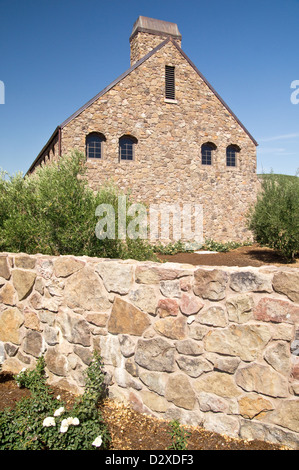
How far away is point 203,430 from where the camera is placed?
3387 millimetres

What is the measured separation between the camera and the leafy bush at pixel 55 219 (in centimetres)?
612

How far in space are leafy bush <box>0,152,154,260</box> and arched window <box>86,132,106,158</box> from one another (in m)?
7.45

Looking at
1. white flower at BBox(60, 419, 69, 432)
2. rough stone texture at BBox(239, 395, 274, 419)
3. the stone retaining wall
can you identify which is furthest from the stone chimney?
white flower at BBox(60, 419, 69, 432)

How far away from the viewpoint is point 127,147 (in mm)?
15164

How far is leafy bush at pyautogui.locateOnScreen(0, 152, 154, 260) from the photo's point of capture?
241 inches

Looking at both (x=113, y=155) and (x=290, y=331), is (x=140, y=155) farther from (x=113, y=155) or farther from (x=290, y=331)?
(x=290, y=331)

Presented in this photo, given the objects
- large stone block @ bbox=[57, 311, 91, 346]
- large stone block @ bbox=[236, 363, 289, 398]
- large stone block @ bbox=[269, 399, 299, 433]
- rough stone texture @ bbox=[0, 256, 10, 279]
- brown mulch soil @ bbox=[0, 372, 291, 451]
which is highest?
rough stone texture @ bbox=[0, 256, 10, 279]

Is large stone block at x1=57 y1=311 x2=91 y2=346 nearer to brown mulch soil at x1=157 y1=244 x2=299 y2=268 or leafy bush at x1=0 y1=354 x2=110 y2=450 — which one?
leafy bush at x1=0 y1=354 x2=110 y2=450

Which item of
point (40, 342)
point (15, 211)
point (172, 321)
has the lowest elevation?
point (40, 342)

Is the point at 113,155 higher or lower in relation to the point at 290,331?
higher

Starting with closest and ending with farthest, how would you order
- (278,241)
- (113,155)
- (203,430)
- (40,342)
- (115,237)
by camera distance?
(203,430)
(40,342)
(115,237)
(278,241)
(113,155)
